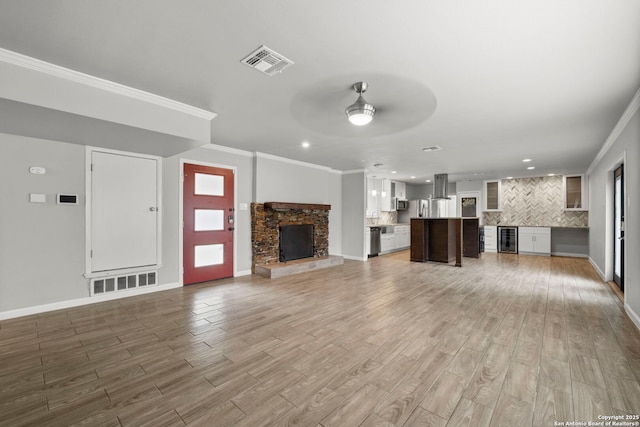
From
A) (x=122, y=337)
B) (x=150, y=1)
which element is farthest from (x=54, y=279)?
(x=150, y=1)

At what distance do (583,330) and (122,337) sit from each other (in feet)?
16.0

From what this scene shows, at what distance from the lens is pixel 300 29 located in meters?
1.95

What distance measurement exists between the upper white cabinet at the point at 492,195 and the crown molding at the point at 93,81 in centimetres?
933

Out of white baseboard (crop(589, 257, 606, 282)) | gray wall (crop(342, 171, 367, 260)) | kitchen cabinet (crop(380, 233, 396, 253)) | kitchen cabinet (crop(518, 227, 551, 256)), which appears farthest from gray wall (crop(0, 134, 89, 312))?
kitchen cabinet (crop(518, 227, 551, 256))

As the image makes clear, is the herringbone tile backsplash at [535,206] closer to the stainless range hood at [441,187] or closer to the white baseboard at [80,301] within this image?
the stainless range hood at [441,187]

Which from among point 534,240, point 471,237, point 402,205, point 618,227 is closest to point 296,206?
point 471,237

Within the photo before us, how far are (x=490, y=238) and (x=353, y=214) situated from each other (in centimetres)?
500

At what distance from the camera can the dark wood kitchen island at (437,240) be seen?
23.5 ft

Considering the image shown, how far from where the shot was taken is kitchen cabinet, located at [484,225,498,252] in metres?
9.27

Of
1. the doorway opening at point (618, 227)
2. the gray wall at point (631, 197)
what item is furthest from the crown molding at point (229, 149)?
the doorway opening at point (618, 227)

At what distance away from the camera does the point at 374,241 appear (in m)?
8.38

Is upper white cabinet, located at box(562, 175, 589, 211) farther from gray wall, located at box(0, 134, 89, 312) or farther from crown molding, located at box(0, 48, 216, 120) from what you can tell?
gray wall, located at box(0, 134, 89, 312)

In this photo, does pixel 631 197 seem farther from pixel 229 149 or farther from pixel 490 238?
pixel 490 238

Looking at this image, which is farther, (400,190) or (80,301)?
(400,190)
